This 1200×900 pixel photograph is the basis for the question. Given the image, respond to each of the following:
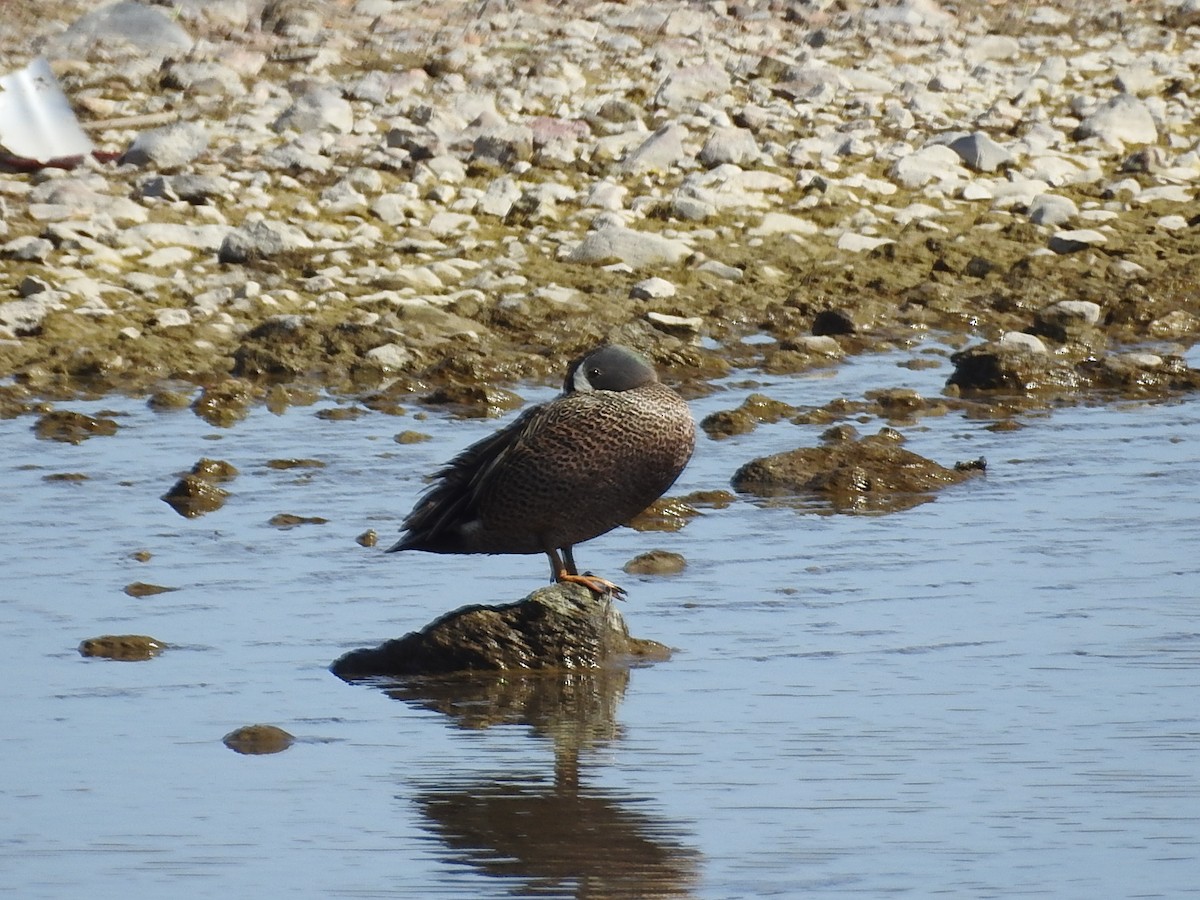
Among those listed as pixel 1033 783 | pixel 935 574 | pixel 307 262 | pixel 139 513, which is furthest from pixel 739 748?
pixel 307 262

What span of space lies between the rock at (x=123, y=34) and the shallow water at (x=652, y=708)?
6.42 m

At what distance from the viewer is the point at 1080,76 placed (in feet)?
54.2

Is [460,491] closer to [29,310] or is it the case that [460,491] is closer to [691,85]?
[29,310]

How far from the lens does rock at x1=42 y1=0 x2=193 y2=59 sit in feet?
48.6

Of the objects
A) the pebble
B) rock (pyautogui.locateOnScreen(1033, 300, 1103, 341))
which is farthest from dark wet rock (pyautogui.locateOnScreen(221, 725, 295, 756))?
the pebble

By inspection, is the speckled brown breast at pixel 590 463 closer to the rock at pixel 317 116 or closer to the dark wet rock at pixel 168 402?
the dark wet rock at pixel 168 402

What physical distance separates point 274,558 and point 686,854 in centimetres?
320

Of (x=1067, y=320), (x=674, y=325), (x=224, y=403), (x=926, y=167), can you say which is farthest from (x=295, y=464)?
(x=926, y=167)

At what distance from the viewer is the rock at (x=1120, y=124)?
14.8m

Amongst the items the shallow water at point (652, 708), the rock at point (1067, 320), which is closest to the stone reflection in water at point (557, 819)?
the shallow water at point (652, 708)

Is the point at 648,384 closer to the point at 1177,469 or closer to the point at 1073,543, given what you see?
the point at 1073,543

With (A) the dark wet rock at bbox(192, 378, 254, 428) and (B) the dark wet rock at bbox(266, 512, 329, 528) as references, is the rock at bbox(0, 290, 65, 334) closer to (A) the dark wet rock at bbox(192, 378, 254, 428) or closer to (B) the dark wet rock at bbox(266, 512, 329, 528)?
(A) the dark wet rock at bbox(192, 378, 254, 428)

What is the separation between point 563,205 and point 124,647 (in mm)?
6770

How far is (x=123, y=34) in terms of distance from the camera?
1505 cm
